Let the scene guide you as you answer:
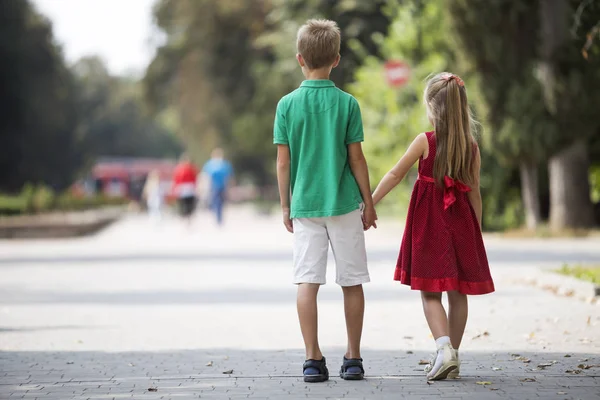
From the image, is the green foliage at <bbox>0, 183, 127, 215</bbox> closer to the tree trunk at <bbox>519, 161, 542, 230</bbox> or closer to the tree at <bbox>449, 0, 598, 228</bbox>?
the tree trunk at <bbox>519, 161, 542, 230</bbox>

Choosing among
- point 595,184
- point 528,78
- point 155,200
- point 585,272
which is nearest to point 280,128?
point 585,272

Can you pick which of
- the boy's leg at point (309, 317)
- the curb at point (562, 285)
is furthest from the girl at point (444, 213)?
the curb at point (562, 285)

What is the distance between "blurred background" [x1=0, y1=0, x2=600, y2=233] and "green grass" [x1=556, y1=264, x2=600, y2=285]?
2.24 metres

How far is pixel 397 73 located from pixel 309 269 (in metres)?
19.6

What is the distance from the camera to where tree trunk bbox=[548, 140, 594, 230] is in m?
20.5

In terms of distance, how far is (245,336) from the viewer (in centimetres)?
837

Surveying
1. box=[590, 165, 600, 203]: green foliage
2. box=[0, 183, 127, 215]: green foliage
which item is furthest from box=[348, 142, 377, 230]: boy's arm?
box=[0, 183, 127, 215]: green foliage

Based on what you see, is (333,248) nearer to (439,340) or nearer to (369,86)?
(439,340)

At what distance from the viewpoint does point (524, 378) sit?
5.95m

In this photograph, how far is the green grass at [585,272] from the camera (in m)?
10.8

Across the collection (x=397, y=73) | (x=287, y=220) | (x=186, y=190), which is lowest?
(x=287, y=220)

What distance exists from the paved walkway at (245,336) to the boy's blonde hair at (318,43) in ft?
5.73

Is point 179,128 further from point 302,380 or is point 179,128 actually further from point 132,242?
point 302,380

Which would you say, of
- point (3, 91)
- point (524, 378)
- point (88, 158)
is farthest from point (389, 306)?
point (88, 158)
